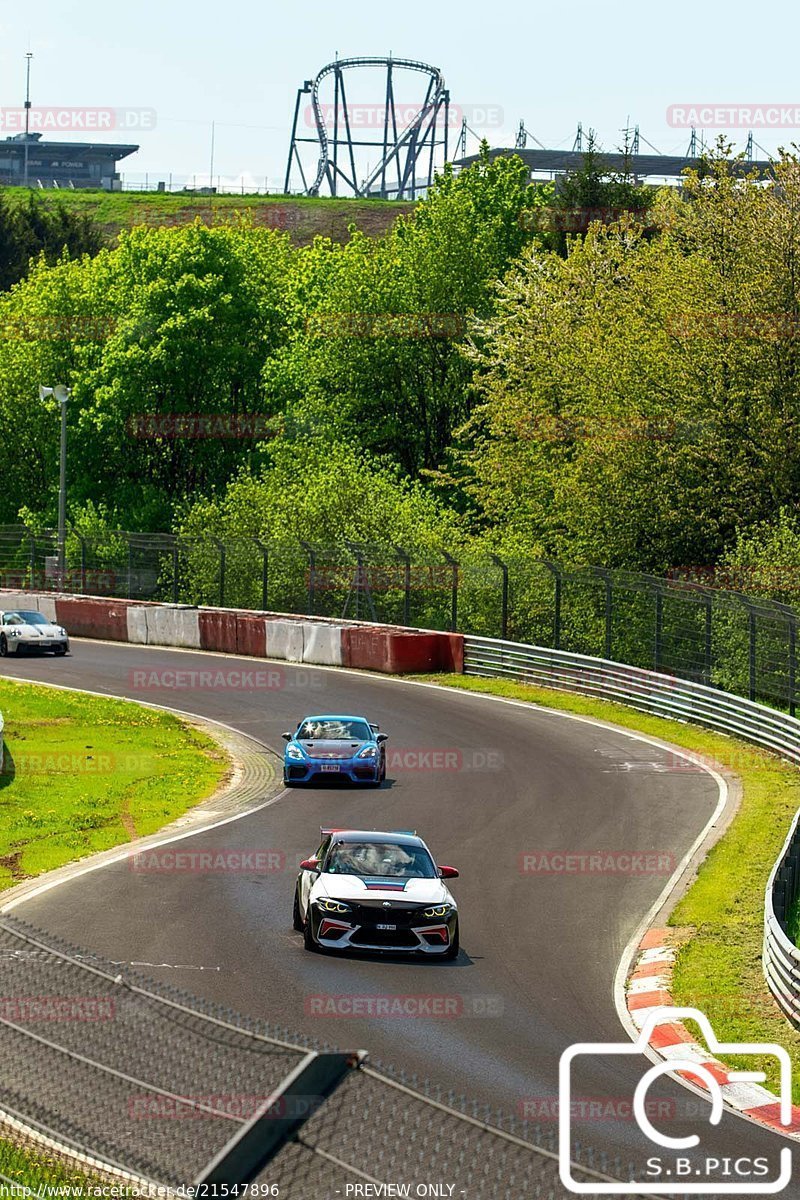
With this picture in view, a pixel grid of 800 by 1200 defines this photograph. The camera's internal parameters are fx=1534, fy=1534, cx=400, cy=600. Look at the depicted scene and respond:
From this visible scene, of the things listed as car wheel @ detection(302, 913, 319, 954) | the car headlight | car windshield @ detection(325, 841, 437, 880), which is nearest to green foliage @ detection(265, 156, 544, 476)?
car windshield @ detection(325, 841, 437, 880)

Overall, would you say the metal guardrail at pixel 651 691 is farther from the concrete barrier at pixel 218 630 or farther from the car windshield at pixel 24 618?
the car windshield at pixel 24 618

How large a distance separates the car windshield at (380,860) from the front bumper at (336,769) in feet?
30.2

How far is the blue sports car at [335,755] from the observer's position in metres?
26.8

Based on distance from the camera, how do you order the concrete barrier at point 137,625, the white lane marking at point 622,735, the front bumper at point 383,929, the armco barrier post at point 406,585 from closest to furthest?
the white lane marking at point 622,735 < the front bumper at point 383,929 < the armco barrier post at point 406,585 < the concrete barrier at point 137,625

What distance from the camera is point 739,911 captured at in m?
18.9

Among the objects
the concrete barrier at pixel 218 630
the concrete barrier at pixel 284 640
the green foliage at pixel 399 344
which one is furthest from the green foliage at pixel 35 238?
the concrete barrier at pixel 284 640

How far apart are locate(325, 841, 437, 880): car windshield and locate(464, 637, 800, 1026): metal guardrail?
423cm

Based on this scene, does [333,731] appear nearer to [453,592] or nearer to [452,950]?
[452,950]

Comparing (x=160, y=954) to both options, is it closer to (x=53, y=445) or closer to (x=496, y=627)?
(x=496, y=627)

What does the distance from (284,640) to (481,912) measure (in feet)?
88.9

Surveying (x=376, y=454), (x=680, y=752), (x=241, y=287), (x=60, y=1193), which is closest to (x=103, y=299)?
(x=241, y=287)

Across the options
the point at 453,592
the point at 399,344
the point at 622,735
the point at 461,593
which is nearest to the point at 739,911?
the point at 622,735

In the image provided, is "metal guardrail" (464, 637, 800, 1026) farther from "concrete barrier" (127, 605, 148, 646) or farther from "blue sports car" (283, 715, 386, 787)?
"concrete barrier" (127, 605, 148, 646)

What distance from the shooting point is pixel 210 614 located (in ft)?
154
